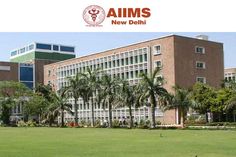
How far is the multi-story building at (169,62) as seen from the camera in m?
76.3

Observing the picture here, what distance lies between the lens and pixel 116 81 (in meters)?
66.4

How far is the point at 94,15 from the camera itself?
22219 mm

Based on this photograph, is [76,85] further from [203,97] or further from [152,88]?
[203,97]

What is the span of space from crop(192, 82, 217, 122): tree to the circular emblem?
43.9 m

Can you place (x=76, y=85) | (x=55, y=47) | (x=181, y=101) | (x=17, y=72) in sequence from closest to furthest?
(x=181, y=101) → (x=76, y=85) → (x=17, y=72) → (x=55, y=47)

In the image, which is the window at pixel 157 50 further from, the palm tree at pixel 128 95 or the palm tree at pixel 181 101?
the palm tree at pixel 128 95

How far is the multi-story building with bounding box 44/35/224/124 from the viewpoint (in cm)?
7631

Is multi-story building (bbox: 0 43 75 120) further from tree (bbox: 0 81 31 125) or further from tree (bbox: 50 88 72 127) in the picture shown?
tree (bbox: 50 88 72 127)

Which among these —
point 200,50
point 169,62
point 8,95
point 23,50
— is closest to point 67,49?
point 23,50

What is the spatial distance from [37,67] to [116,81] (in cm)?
6183

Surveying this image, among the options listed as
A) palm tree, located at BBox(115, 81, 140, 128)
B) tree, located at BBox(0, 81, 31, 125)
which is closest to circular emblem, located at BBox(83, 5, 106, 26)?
palm tree, located at BBox(115, 81, 140, 128)

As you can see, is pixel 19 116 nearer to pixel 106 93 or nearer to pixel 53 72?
pixel 53 72

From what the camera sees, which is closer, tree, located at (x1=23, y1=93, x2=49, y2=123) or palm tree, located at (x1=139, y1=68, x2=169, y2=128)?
palm tree, located at (x1=139, y1=68, x2=169, y2=128)

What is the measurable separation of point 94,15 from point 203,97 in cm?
4642
